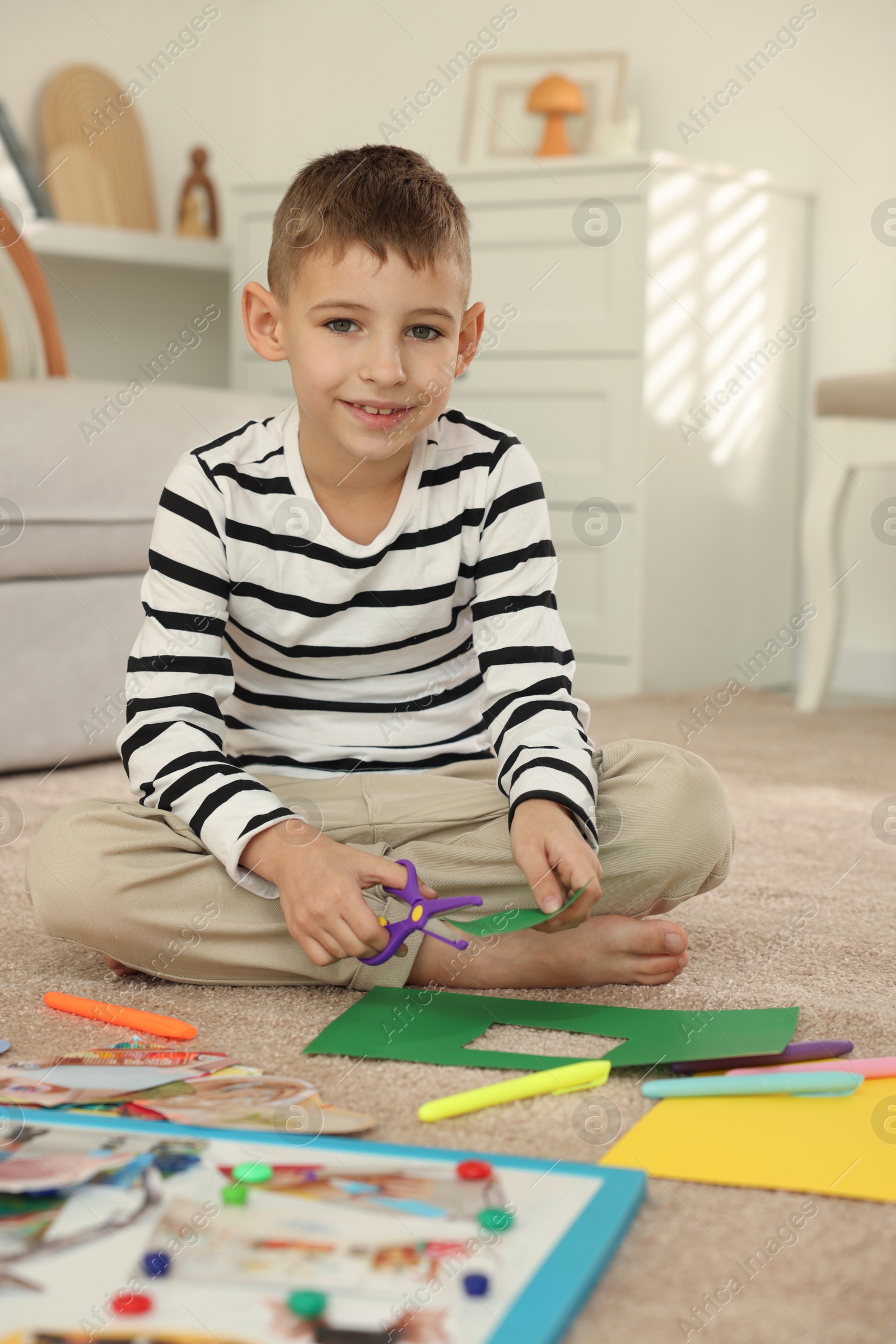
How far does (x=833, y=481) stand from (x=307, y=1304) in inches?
71.0

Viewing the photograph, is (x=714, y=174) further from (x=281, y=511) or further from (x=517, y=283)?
(x=281, y=511)

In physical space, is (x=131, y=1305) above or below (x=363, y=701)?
below

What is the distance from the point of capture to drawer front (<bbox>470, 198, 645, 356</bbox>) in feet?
7.01

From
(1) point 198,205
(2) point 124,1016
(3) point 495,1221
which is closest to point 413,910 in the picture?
(2) point 124,1016

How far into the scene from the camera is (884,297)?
233 cm

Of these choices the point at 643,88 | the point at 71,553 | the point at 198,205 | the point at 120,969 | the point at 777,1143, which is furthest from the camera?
the point at 198,205

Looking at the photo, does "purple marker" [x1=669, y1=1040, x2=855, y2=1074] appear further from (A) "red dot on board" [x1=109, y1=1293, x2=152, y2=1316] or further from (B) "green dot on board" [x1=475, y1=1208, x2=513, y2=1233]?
(A) "red dot on board" [x1=109, y1=1293, x2=152, y2=1316]

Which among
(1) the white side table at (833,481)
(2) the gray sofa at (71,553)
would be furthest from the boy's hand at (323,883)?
(1) the white side table at (833,481)

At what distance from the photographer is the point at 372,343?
2.75 ft

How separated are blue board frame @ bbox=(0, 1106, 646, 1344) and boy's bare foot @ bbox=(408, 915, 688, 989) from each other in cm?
24

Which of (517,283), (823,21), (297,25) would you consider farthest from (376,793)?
(297,25)

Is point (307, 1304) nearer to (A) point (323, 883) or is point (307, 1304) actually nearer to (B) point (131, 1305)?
(B) point (131, 1305)

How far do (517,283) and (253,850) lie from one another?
62.2 inches

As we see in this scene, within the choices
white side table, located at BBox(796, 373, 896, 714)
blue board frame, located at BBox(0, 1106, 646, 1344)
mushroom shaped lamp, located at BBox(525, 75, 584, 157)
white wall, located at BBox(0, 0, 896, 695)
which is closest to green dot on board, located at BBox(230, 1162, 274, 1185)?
blue board frame, located at BBox(0, 1106, 646, 1344)
